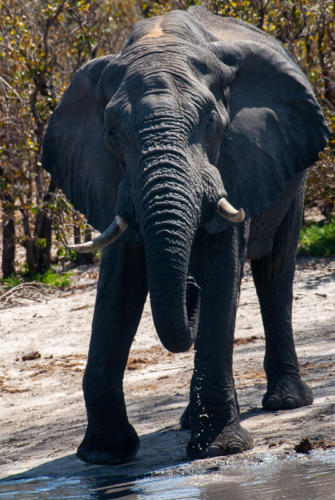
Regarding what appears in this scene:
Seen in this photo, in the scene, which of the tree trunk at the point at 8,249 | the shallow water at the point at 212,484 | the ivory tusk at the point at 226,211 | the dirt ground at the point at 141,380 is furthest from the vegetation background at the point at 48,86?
the ivory tusk at the point at 226,211

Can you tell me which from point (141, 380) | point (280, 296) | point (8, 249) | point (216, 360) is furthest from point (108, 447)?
point (8, 249)

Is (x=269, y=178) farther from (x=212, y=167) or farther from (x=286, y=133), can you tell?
(x=212, y=167)

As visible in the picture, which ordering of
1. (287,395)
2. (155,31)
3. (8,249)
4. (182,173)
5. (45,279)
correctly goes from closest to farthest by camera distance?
1. (182,173)
2. (155,31)
3. (287,395)
4. (45,279)
5. (8,249)

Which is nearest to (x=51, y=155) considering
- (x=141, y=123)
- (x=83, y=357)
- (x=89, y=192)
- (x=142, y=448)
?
(x=89, y=192)

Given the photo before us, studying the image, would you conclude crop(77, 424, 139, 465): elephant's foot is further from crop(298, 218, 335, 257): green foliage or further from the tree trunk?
the tree trunk

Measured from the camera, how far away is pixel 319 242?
10.8m

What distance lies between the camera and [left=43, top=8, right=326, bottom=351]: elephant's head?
4223mm

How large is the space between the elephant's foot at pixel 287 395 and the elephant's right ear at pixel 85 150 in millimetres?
1657

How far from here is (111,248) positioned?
5.08 metres

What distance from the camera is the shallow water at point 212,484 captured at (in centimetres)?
430

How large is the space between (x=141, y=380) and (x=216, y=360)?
2174mm

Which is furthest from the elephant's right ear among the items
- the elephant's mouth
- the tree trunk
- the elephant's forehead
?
the tree trunk

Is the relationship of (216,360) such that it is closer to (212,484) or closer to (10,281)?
(212,484)

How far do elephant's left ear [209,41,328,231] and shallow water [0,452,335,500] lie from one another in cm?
127
